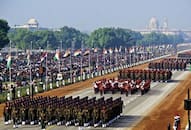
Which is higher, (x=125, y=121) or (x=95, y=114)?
(x=95, y=114)

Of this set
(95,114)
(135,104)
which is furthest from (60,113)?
(135,104)

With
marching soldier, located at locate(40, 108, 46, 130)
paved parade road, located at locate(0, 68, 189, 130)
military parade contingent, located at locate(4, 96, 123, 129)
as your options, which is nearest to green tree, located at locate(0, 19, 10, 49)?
paved parade road, located at locate(0, 68, 189, 130)

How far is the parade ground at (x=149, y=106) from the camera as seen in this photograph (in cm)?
3603

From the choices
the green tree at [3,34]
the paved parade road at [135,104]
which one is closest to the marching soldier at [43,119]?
the paved parade road at [135,104]

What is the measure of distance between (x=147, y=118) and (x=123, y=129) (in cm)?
528

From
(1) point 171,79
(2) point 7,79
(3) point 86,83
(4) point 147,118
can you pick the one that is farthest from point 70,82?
(4) point 147,118

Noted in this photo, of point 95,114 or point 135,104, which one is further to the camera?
point 135,104

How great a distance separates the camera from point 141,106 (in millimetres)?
46031

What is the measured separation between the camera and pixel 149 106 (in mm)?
46156

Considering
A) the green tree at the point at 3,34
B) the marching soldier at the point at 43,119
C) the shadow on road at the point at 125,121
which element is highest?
the green tree at the point at 3,34

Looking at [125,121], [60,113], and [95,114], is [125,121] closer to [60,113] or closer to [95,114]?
[95,114]

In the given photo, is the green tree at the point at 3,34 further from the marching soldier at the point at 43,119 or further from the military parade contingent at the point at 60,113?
the marching soldier at the point at 43,119

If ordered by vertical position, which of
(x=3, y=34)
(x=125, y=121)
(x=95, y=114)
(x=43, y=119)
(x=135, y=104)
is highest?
(x=3, y=34)

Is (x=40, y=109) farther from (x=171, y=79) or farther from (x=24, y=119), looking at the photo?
(x=171, y=79)
